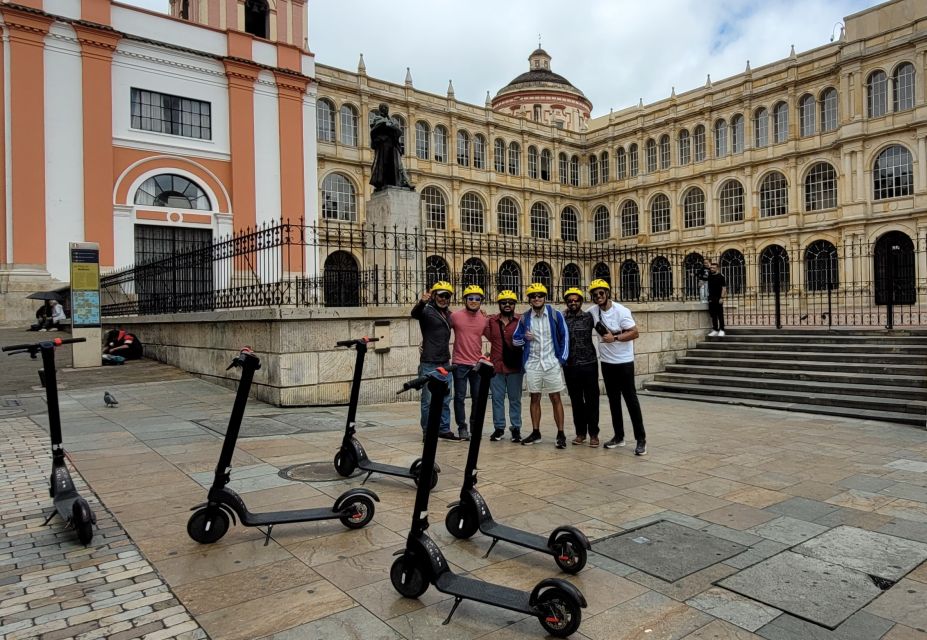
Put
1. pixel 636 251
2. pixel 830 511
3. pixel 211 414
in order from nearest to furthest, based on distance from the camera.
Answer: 1. pixel 830 511
2. pixel 211 414
3. pixel 636 251

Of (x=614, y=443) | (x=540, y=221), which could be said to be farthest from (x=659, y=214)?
(x=614, y=443)

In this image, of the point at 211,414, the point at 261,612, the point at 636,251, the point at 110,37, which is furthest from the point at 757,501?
the point at 110,37

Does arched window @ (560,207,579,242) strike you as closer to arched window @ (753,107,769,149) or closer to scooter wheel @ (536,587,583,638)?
arched window @ (753,107,769,149)

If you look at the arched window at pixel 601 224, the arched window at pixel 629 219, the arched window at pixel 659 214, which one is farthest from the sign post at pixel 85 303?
the arched window at pixel 601 224

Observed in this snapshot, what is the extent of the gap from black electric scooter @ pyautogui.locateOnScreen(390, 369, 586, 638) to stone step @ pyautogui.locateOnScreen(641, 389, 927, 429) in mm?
7785

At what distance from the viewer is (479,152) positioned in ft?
146

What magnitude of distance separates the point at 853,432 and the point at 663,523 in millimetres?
5076

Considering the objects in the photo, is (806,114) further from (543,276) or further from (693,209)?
(543,276)

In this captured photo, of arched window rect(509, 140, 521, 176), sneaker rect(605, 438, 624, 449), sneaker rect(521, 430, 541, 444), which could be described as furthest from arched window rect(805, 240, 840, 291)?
sneaker rect(521, 430, 541, 444)

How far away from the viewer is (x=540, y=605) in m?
2.85

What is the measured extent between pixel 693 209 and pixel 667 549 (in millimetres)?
43656

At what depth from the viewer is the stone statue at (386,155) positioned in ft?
40.1

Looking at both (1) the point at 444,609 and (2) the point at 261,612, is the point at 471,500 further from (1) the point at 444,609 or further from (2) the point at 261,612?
(2) the point at 261,612

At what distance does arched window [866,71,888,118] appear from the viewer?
34406 millimetres
